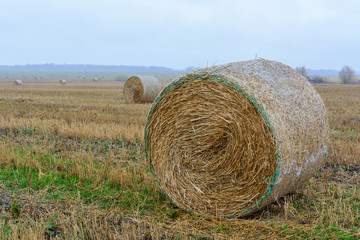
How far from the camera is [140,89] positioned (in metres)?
17.0

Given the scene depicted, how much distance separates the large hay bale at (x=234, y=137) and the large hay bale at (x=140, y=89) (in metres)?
11.9

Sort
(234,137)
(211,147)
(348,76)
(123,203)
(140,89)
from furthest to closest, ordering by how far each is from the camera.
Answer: (348,76)
(140,89)
(123,203)
(211,147)
(234,137)

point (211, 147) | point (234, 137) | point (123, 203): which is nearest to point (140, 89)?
point (123, 203)

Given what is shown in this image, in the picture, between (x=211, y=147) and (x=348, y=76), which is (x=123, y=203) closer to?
(x=211, y=147)

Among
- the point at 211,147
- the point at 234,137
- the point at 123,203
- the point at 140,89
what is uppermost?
the point at 140,89

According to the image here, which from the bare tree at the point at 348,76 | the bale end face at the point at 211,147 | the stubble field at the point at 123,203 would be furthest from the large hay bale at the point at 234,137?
the bare tree at the point at 348,76

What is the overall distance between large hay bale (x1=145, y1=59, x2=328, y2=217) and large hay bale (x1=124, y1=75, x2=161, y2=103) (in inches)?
469

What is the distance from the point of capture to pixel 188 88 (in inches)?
183

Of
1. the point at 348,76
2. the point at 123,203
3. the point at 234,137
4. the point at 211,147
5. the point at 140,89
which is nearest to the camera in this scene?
the point at 234,137

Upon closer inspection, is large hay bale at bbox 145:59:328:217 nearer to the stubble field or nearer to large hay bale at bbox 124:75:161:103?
the stubble field

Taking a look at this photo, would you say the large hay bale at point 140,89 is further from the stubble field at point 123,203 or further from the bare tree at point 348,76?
the bare tree at point 348,76

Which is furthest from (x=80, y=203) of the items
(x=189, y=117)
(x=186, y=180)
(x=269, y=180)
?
(x=269, y=180)

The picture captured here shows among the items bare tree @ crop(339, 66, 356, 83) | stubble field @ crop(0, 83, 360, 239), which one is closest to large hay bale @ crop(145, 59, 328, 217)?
stubble field @ crop(0, 83, 360, 239)

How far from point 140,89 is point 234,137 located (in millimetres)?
12880
